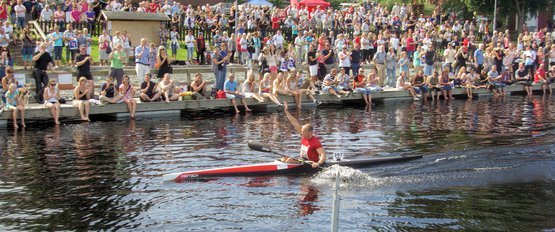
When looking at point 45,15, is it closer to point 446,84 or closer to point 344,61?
point 344,61

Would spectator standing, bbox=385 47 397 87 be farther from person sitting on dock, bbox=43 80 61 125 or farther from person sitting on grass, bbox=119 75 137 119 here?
person sitting on dock, bbox=43 80 61 125

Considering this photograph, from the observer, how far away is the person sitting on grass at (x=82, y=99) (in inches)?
788

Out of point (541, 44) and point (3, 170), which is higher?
point (541, 44)

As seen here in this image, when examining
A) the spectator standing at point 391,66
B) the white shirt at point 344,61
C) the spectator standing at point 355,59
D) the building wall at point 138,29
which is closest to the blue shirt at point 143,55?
the building wall at point 138,29

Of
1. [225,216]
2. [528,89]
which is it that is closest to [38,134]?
[225,216]

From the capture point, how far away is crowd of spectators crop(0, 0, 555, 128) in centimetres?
2208

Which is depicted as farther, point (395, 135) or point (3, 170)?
point (395, 135)

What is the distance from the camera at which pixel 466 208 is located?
11.5m

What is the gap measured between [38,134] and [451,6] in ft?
116

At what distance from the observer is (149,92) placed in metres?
21.5

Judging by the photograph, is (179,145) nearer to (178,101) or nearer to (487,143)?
(178,101)

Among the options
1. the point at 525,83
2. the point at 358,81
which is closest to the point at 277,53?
the point at 358,81

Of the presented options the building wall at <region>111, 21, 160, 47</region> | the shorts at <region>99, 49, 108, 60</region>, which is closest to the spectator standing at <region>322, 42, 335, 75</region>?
the building wall at <region>111, 21, 160, 47</region>

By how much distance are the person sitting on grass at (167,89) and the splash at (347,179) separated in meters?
9.10
